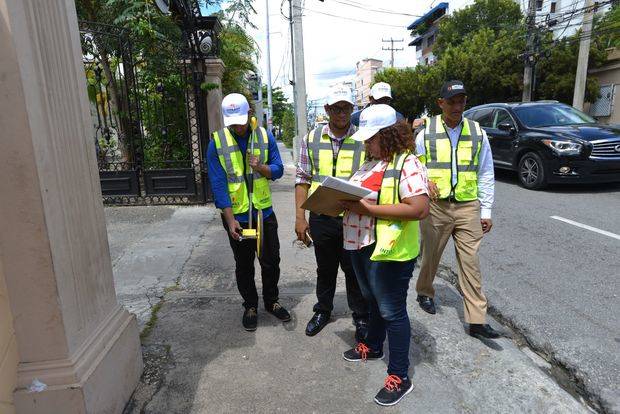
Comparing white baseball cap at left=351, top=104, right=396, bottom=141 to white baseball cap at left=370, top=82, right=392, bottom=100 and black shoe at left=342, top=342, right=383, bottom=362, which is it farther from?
white baseball cap at left=370, top=82, right=392, bottom=100

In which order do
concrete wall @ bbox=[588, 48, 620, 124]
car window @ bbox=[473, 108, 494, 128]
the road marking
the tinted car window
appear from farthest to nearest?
concrete wall @ bbox=[588, 48, 620, 124]
car window @ bbox=[473, 108, 494, 128]
the tinted car window
the road marking

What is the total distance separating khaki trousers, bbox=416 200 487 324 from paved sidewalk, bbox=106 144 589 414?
28 centimetres

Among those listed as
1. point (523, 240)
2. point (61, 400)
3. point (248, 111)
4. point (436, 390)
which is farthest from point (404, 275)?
point (523, 240)

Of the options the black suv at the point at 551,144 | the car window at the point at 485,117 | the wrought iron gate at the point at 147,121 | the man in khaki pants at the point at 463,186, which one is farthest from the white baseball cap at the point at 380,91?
the car window at the point at 485,117

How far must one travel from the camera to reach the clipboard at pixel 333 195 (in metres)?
2.26

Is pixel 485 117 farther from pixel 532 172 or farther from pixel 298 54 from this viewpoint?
pixel 298 54

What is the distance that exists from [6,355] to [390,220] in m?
1.92

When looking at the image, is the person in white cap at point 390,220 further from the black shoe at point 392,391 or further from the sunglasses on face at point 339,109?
the sunglasses on face at point 339,109

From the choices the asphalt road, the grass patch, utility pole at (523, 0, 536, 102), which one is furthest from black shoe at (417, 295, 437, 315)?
utility pole at (523, 0, 536, 102)

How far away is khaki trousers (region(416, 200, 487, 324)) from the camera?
3240mm

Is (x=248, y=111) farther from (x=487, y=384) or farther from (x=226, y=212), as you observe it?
(x=487, y=384)

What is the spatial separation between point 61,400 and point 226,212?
158cm

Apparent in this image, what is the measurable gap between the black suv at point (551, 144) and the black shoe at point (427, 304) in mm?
5836

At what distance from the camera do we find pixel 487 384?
271cm
